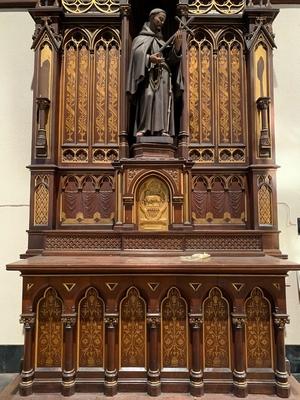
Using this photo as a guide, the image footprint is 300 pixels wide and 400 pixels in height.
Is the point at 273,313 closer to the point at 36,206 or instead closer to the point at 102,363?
the point at 102,363

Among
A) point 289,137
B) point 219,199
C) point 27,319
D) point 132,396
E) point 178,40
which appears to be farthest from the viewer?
point 289,137

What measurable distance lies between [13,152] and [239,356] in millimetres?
3486

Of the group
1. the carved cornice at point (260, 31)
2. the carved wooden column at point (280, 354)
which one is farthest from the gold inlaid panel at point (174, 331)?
the carved cornice at point (260, 31)

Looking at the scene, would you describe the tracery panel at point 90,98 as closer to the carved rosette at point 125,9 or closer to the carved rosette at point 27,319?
the carved rosette at point 125,9

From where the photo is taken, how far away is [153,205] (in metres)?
3.82

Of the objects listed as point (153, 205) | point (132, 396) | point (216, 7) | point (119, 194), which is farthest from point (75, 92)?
point (132, 396)

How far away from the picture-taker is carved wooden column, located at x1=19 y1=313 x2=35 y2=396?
3.06 meters

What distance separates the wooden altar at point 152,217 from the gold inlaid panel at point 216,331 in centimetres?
1

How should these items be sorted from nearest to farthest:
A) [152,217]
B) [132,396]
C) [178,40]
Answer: [132,396] < [152,217] < [178,40]

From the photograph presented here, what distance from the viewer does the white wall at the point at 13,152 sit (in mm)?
4277

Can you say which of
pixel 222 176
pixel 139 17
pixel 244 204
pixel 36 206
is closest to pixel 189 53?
pixel 139 17

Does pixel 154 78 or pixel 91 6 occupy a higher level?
pixel 91 6

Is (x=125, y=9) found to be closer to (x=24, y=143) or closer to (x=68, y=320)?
(x=24, y=143)

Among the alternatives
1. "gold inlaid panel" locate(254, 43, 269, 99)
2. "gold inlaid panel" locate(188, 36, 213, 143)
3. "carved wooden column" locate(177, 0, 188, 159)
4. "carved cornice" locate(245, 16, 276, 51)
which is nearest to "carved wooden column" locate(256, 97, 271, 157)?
"gold inlaid panel" locate(254, 43, 269, 99)
